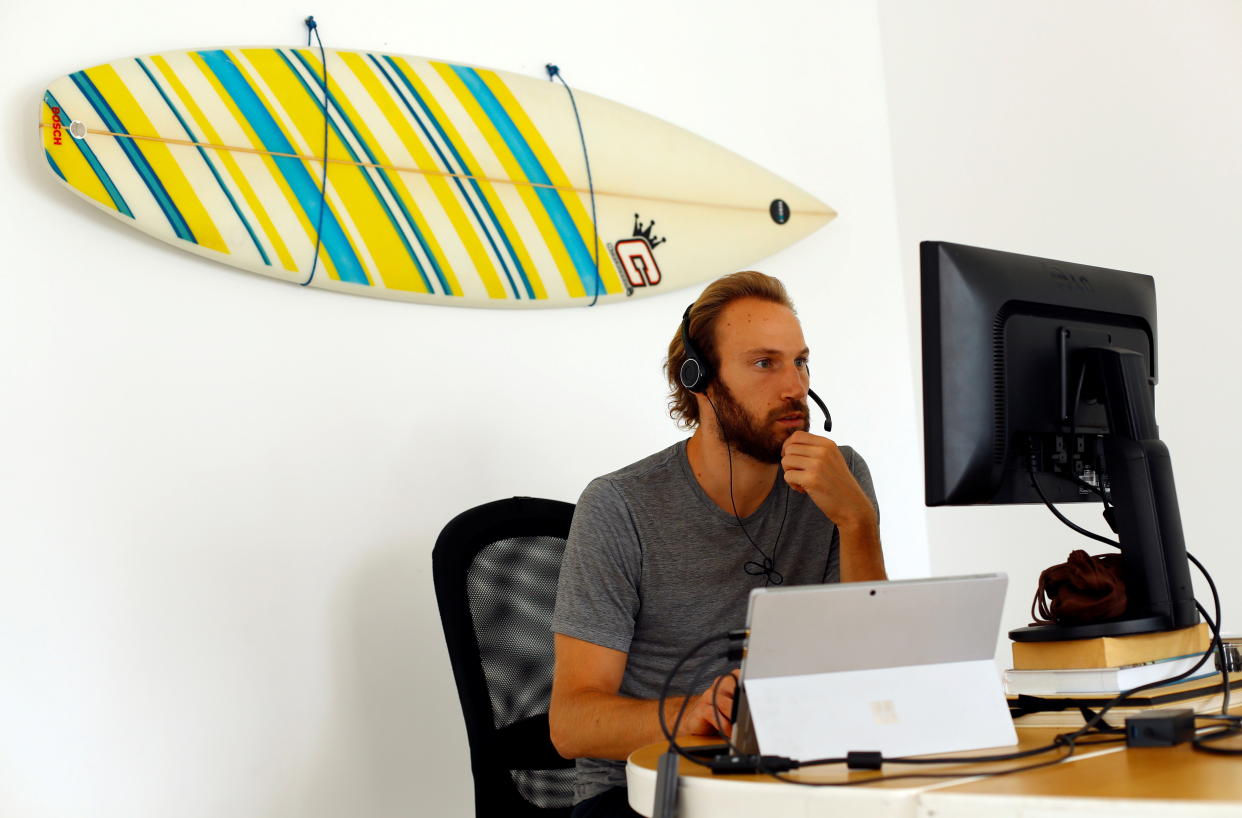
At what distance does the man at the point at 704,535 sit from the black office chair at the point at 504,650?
0.44 ft

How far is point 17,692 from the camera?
1.69 metres

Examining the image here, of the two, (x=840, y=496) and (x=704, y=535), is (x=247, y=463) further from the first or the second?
(x=840, y=496)

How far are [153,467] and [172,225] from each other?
1.35 feet

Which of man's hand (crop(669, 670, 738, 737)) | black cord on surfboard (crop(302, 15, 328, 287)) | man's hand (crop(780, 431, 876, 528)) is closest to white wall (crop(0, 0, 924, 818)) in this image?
black cord on surfboard (crop(302, 15, 328, 287))

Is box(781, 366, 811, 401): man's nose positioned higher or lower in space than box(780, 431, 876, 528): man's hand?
higher

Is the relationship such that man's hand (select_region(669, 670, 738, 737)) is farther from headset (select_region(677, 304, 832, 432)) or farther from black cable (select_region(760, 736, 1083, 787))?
headset (select_region(677, 304, 832, 432))

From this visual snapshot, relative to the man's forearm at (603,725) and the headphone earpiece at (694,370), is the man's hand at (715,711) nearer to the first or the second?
the man's forearm at (603,725)

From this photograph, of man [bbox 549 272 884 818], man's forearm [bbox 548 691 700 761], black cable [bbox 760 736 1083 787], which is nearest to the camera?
black cable [bbox 760 736 1083 787]

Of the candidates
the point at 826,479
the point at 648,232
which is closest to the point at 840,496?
the point at 826,479

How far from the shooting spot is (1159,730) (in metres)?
0.90

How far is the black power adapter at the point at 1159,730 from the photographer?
2.95ft

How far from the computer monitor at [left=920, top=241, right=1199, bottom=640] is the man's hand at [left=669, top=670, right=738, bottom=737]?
35 cm

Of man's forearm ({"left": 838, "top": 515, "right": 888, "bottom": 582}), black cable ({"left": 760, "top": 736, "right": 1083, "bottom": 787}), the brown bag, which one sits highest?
man's forearm ({"left": 838, "top": 515, "right": 888, "bottom": 582})

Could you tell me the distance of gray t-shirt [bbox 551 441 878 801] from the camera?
4.77ft
